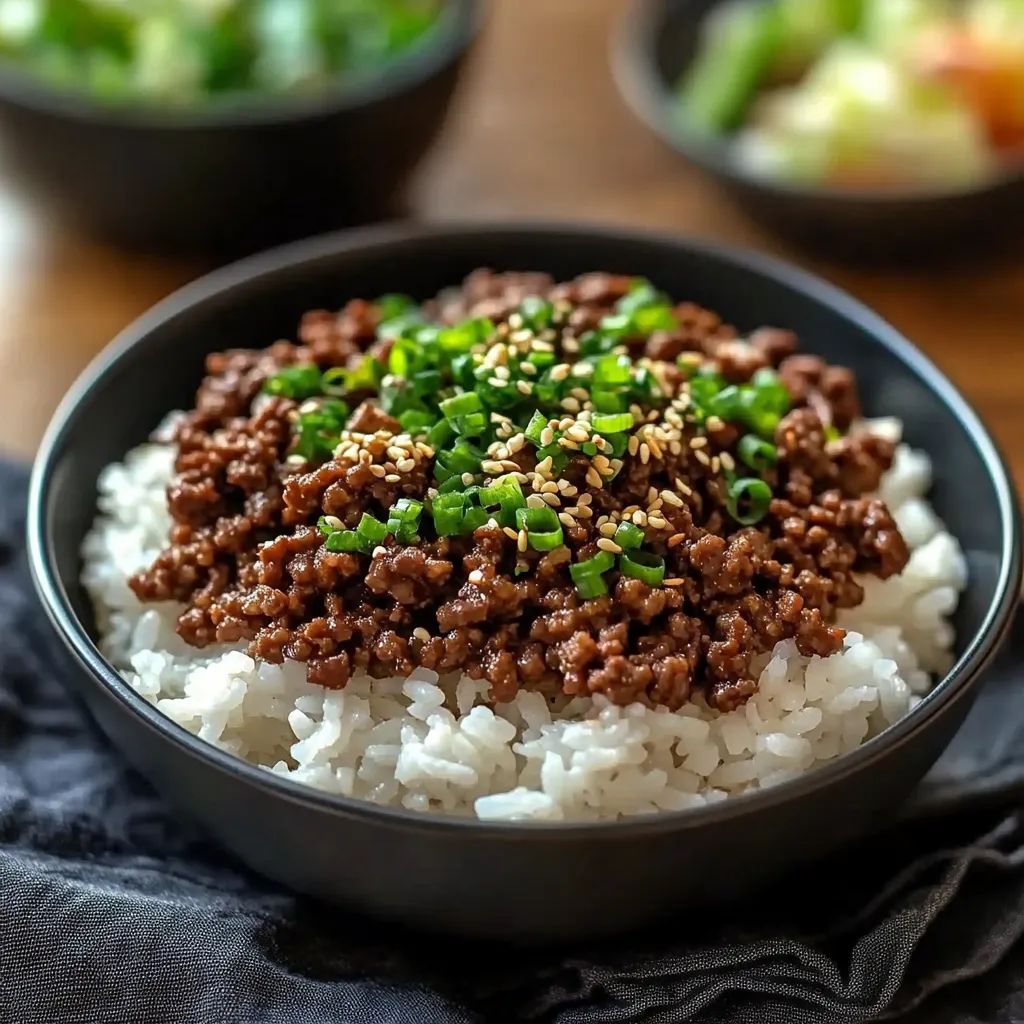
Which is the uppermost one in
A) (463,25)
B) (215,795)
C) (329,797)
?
(463,25)

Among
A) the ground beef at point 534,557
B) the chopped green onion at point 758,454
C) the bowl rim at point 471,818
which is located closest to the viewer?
the bowl rim at point 471,818

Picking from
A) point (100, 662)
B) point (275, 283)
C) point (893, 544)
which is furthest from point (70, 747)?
point (893, 544)

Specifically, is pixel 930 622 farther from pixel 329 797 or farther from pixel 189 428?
pixel 189 428

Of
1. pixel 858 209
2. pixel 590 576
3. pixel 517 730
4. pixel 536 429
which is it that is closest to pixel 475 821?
pixel 517 730

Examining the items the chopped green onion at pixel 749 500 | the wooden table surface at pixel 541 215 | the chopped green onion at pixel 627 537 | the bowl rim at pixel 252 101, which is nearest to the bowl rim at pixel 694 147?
the wooden table surface at pixel 541 215

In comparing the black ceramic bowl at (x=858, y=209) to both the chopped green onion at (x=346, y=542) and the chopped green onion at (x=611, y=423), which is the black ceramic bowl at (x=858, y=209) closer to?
the chopped green onion at (x=611, y=423)

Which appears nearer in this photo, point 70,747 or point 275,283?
point 70,747

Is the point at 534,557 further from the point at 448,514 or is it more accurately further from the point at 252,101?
the point at 252,101
